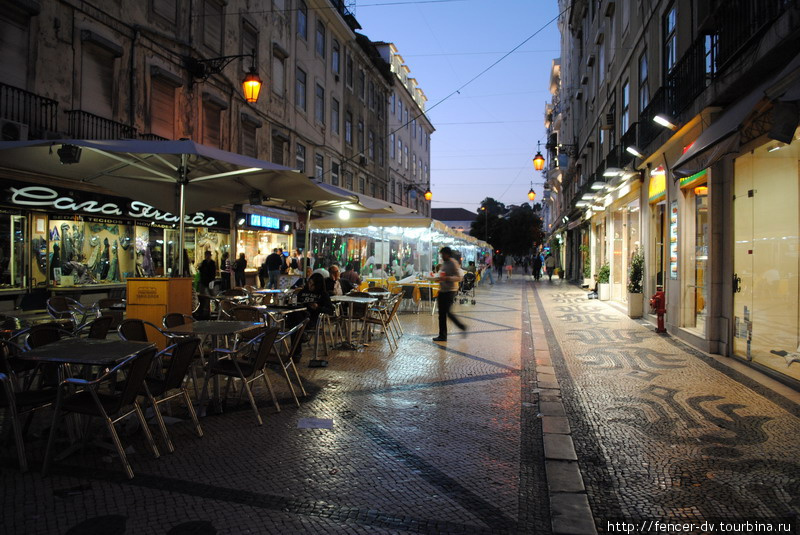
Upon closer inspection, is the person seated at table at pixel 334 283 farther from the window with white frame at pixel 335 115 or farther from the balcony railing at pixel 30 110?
the window with white frame at pixel 335 115

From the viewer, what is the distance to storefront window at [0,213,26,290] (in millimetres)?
11492

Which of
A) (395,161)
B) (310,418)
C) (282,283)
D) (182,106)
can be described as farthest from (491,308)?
(395,161)

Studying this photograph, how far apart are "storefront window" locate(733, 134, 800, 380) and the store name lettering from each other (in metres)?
10.3

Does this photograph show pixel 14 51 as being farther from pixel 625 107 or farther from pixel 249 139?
pixel 625 107

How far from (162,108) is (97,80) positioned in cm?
221

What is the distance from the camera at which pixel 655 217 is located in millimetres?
13141

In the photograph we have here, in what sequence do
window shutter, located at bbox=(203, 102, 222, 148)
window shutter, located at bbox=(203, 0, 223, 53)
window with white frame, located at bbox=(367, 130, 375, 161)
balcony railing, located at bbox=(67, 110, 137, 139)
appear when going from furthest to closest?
window with white frame, located at bbox=(367, 130, 375, 161) → window shutter, located at bbox=(203, 102, 222, 148) → window shutter, located at bbox=(203, 0, 223, 53) → balcony railing, located at bbox=(67, 110, 137, 139)

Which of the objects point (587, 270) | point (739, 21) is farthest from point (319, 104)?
point (739, 21)

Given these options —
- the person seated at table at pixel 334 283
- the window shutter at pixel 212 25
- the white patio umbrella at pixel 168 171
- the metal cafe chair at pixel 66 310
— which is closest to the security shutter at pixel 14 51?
the white patio umbrella at pixel 168 171

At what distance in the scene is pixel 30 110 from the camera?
440 inches

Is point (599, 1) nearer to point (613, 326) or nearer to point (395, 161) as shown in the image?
point (613, 326)

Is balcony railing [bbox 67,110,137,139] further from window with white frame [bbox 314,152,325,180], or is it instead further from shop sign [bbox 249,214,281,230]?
window with white frame [bbox 314,152,325,180]

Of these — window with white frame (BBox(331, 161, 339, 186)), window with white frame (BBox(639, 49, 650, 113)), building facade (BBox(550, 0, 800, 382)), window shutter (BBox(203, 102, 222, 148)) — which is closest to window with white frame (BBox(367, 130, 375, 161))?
window with white frame (BBox(331, 161, 339, 186))

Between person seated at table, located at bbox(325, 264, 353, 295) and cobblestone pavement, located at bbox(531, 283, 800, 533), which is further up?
person seated at table, located at bbox(325, 264, 353, 295)
